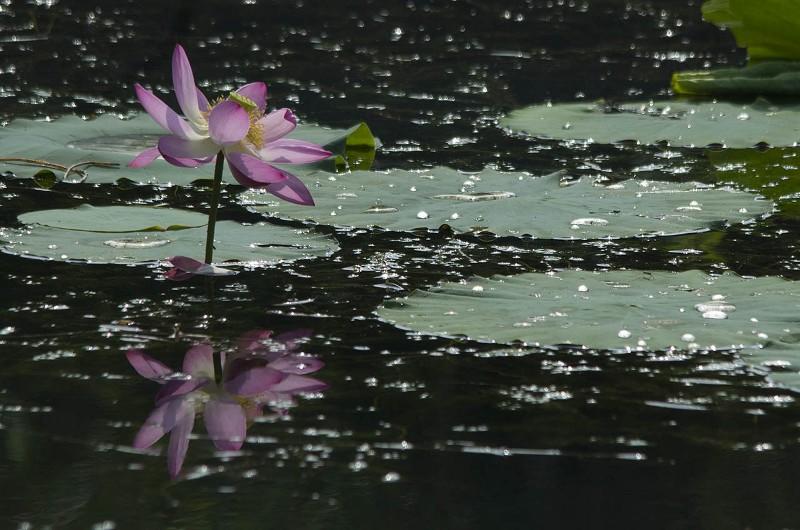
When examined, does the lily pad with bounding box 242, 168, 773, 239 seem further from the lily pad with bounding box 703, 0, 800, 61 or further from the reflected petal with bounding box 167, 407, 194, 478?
the lily pad with bounding box 703, 0, 800, 61

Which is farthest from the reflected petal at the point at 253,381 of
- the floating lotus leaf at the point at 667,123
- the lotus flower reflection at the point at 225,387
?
the floating lotus leaf at the point at 667,123

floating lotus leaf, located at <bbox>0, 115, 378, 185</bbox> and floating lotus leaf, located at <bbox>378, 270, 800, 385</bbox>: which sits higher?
floating lotus leaf, located at <bbox>0, 115, 378, 185</bbox>

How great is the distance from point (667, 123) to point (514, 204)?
1105mm

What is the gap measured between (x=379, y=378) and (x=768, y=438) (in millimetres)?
443

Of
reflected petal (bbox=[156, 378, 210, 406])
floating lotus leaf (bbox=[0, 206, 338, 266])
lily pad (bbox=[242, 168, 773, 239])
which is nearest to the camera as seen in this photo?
reflected petal (bbox=[156, 378, 210, 406])

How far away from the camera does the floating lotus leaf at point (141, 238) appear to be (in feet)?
6.36

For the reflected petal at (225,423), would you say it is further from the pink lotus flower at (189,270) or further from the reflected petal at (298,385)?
the pink lotus flower at (189,270)

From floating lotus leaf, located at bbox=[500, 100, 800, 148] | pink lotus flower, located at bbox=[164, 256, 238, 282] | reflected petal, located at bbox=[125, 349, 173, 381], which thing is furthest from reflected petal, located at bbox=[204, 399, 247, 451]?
floating lotus leaf, located at bbox=[500, 100, 800, 148]

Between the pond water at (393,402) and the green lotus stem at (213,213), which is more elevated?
the green lotus stem at (213,213)

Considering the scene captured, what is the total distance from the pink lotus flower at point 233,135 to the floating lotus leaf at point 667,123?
52.4 inches

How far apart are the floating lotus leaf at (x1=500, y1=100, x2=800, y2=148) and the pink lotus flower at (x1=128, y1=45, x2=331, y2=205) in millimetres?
1330

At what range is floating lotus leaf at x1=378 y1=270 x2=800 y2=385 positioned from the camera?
1504 millimetres

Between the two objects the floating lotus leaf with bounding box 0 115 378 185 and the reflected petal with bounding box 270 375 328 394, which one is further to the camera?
the floating lotus leaf with bounding box 0 115 378 185

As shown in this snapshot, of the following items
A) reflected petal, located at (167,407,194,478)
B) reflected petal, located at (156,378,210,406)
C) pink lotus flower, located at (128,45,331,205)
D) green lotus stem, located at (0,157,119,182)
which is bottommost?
reflected petal, located at (167,407,194,478)
